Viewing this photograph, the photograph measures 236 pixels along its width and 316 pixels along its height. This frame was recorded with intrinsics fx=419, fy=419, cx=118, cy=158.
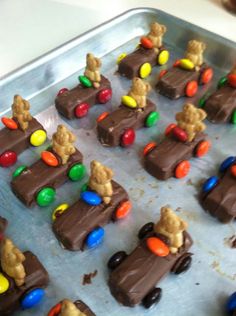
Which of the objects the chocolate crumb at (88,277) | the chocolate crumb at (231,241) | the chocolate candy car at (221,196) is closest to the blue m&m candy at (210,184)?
the chocolate candy car at (221,196)

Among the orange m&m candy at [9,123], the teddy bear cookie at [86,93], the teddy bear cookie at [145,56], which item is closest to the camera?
the orange m&m candy at [9,123]

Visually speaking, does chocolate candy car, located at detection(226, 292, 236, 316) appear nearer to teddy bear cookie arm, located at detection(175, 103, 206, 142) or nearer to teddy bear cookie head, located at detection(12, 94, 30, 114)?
teddy bear cookie arm, located at detection(175, 103, 206, 142)

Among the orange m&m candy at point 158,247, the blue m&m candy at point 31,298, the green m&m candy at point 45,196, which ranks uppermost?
the orange m&m candy at point 158,247

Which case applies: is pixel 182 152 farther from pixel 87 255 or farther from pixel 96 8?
pixel 96 8

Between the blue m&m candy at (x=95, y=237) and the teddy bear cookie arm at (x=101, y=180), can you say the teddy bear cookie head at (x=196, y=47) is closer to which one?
the teddy bear cookie arm at (x=101, y=180)

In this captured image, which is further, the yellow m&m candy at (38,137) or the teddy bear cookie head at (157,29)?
the teddy bear cookie head at (157,29)

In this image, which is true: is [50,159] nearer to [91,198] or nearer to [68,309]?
[91,198]

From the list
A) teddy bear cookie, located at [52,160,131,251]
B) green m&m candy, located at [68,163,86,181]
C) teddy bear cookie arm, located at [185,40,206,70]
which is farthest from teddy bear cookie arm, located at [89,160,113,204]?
teddy bear cookie arm, located at [185,40,206,70]
